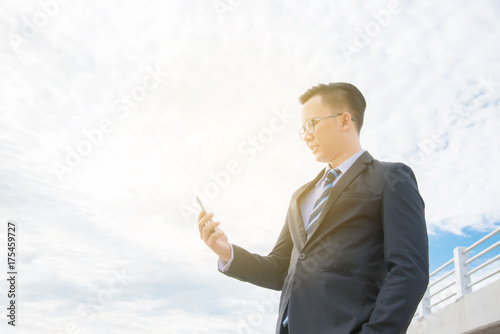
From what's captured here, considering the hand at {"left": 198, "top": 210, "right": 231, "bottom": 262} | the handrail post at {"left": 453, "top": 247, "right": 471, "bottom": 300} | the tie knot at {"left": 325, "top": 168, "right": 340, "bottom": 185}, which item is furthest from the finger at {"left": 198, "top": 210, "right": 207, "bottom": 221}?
the handrail post at {"left": 453, "top": 247, "right": 471, "bottom": 300}

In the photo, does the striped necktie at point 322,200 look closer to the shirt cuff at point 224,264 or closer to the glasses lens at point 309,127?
the glasses lens at point 309,127

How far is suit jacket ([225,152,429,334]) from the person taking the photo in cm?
207

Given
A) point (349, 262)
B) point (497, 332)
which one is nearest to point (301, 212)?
point (349, 262)

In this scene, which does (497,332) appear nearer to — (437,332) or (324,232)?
(437,332)

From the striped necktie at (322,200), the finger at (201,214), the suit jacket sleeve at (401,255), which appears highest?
the striped necktie at (322,200)

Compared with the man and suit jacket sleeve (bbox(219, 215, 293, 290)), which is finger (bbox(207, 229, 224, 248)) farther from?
suit jacket sleeve (bbox(219, 215, 293, 290))

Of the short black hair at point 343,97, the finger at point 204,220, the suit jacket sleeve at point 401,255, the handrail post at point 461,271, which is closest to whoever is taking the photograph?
the suit jacket sleeve at point 401,255

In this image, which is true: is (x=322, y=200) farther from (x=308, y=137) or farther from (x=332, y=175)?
(x=308, y=137)

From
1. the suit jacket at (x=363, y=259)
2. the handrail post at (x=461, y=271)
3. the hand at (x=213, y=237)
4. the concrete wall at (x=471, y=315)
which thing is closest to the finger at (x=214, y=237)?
the hand at (x=213, y=237)

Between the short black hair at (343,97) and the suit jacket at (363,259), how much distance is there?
470mm

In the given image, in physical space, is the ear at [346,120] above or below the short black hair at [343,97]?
below

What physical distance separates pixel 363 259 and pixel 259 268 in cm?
71

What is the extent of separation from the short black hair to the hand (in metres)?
1.04

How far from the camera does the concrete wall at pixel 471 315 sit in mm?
6698
